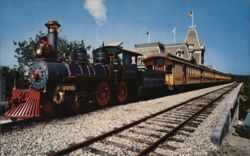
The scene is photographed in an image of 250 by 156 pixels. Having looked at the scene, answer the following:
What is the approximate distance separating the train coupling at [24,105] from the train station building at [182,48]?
4078 centimetres

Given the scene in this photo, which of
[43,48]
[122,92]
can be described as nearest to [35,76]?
[43,48]

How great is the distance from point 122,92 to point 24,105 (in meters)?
5.49

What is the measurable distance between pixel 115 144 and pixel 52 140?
1549 millimetres

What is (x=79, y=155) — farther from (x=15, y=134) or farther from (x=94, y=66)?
(x=94, y=66)

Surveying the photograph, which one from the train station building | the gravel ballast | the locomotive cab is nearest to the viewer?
the gravel ballast

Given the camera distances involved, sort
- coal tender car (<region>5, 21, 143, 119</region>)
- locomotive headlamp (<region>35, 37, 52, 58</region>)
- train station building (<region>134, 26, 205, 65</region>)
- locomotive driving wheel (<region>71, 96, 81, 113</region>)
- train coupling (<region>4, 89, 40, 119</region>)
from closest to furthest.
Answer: train coupling (<region>4, 89, 40, 119</region>) → coal tender car (<region>5, 21, 143, 119</region>) → locomotive headlamp (<region>35, 37, 52, 58</region>) → locomotive driving wheel (<region>71, 96, 81, 113</region>) → train station building (<region>134, 26, 205, 65</region>)

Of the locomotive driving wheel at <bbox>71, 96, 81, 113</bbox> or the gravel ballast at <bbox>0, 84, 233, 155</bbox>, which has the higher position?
the locomotive driving wheel at <bbox>71, 96, 81, 113</bbox>

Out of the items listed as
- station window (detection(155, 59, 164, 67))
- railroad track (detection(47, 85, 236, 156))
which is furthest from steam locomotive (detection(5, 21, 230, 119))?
station window (detection(155, 59, 164, 67))

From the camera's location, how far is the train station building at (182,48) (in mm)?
47688

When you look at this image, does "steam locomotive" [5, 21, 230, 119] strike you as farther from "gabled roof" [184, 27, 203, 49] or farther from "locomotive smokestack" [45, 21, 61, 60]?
"gabled roof" [184, 27, 203, 49]

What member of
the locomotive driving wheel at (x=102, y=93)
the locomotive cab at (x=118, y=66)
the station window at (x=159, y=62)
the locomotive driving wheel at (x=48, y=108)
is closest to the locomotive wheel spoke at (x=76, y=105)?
the locomotive driving wheel at (x=48, y=108)

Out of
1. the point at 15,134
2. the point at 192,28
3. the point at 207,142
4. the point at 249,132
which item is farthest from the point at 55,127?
the point at 192,28

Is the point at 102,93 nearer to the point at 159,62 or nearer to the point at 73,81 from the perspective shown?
the point at 73,81

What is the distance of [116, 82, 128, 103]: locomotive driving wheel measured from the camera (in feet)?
35.7
